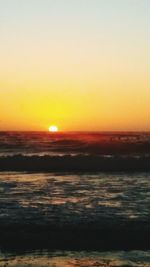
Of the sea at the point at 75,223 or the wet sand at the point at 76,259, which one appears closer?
the wet sand at the point at 76,259

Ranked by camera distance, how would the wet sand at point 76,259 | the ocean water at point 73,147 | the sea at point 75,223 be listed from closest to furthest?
the wet sand at point 76,259 → the sea at point 75,223 → the ocean water at point 73,147

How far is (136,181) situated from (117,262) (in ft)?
65.9

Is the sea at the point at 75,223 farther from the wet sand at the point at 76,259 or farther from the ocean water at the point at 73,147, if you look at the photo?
the ocean water at the point at 73,147

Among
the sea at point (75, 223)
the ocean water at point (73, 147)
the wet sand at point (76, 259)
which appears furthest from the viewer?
the ocean water at point (73, 147)

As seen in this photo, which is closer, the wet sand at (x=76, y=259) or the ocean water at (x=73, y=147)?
the wet sand at (x=76, y=259)

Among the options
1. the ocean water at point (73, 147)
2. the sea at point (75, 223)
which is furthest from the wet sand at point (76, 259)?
the ocean water at point (73, 147)

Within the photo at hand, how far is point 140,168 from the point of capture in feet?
140

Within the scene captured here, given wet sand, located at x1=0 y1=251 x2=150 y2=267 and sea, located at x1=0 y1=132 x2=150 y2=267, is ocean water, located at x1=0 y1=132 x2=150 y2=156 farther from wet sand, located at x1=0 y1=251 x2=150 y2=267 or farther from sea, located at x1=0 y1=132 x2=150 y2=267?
wet sand, located at x1=0 y1=251 x2=150 y2=267

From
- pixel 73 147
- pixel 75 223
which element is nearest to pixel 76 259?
pixel 75 223

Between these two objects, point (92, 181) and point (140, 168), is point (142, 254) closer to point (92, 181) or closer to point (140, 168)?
point (92, 181)

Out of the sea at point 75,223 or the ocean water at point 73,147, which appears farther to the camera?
the ocean water at point 73,147

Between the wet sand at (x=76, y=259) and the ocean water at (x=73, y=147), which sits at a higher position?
the ocean water at (x=73, y=147)

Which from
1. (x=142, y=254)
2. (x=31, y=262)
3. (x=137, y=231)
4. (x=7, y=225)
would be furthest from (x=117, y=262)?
(x=7, y=225)

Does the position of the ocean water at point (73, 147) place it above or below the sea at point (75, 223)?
above
